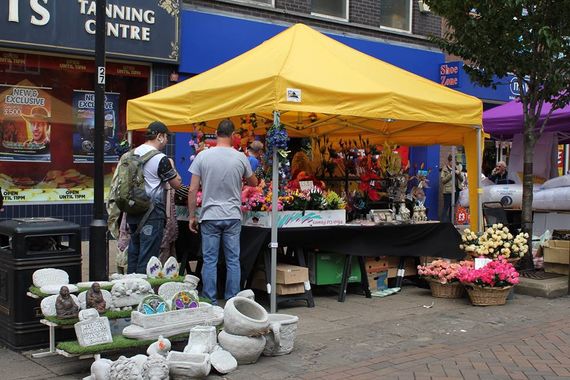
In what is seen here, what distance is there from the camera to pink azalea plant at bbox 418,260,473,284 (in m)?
7.46

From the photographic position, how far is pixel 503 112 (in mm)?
12273

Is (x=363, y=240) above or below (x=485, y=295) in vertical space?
above

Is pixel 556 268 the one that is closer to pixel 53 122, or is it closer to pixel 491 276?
pixel 491 276

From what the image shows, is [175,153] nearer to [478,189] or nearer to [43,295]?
[478,189]

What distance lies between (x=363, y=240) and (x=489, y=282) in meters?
1.43

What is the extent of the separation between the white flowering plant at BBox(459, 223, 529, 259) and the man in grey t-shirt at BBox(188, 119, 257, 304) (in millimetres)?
3223

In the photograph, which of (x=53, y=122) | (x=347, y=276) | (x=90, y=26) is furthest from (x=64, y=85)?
(x=347, y=276)

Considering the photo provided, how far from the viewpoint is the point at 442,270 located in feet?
24.8

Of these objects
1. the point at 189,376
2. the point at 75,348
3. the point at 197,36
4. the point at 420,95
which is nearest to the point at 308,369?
the point at 189,376

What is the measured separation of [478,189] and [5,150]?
7234 mm

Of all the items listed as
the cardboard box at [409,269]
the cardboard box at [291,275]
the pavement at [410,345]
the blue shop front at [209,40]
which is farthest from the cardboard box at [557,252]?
the blue shop front at [209,40]

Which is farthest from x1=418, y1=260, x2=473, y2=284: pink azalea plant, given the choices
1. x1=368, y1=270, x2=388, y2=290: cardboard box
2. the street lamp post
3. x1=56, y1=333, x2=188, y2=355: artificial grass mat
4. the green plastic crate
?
x1=56, y1=333, x2=188, y2=355: artificial grass mat

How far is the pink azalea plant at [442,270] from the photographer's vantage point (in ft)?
→ 24.5

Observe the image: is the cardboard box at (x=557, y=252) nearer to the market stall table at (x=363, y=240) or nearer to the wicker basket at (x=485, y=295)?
the market stall table at (x=363, y=240)
